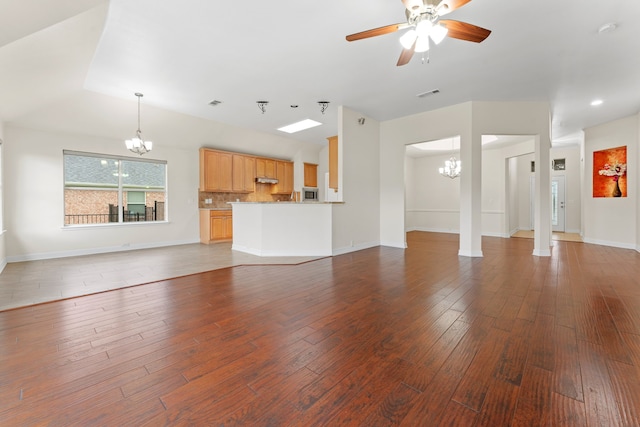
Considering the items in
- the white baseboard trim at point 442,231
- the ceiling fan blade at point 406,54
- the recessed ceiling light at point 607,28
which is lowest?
the white baseboard trim at point 442,231

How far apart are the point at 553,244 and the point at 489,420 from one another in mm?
7580

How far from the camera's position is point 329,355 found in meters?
1.86

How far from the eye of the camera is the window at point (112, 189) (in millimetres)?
5723

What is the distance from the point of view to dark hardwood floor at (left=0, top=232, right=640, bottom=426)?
1350mm

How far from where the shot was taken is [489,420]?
129 centimetres

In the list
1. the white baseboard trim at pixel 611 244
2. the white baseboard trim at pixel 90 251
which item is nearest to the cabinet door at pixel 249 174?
the white baseboard trim at pixel 90 251

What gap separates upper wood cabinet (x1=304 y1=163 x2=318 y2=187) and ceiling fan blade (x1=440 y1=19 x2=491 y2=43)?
7.12 m

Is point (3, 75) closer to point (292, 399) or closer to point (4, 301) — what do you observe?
point (4, 301)

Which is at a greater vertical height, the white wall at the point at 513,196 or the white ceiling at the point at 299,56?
the white ceiling at the point at 299,56

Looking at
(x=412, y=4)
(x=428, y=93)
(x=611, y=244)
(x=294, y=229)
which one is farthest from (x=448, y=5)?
(x=611, y=244)

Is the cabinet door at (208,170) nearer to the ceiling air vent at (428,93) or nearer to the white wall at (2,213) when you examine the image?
the white wall at (2,213)

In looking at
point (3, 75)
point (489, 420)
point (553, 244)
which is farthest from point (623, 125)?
point (3, 75)

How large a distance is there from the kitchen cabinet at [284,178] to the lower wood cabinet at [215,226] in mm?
2024

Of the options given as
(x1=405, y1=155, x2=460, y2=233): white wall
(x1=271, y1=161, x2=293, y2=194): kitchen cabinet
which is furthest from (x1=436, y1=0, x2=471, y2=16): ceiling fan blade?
(x1=405, y1=155, x2=460, y2=233): white wall
